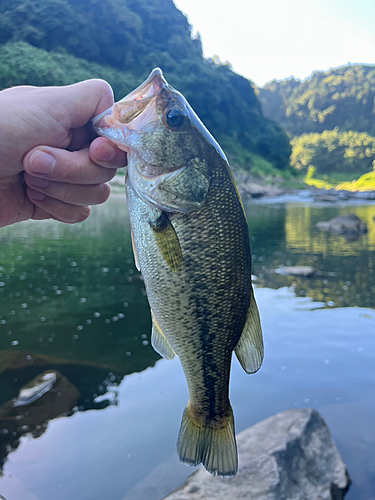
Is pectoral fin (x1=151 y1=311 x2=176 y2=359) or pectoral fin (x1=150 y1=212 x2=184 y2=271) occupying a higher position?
pectoral fin (x1=150 y1=212 x2=184 y2=271)

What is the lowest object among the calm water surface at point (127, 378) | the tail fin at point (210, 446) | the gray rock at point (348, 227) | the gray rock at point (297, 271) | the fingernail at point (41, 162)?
the gray rock at point (348, 227)

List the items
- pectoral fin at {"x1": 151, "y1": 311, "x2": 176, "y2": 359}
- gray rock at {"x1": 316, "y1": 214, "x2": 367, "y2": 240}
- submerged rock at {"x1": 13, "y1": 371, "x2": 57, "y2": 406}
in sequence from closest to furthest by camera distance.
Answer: pectoral fin at {"x1": 151, "y1": 311, "x2": 176, "y2": 359} < submerged rock at {"x1": 13, "y1": 371, "x2": 57, "y2": 406} < gray rock at {"x1": 316, "y1": 214, "x2": 367, "y2": 240}

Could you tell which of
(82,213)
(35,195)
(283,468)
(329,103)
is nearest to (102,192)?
(82,213)

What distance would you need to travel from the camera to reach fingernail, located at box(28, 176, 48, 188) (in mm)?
2350

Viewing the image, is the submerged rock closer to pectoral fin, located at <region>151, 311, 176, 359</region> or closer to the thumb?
pectoral fin, located at <region>151, 311, 176, 359</region>

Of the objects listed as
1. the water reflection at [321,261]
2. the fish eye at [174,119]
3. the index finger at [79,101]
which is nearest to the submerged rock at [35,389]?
the index finger at [79,101]

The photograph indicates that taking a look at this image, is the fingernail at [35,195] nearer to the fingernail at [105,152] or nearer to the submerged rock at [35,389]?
the fingernail at [105,152]

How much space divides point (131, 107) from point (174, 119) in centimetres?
24

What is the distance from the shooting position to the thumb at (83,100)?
2090 mm

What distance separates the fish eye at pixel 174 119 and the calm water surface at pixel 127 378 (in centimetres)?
428

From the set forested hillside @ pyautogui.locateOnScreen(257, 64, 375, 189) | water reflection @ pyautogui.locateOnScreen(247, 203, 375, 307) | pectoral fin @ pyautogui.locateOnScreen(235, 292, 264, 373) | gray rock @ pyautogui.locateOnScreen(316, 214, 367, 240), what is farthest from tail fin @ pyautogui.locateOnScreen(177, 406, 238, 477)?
forested hillside @ pyautogui.locateOnScreen(257, 64, 375, 189)

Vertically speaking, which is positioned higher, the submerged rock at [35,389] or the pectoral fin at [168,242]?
the pectoral fin at [168,242]

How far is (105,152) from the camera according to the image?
2090mm

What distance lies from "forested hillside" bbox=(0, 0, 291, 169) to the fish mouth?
47.1 m
